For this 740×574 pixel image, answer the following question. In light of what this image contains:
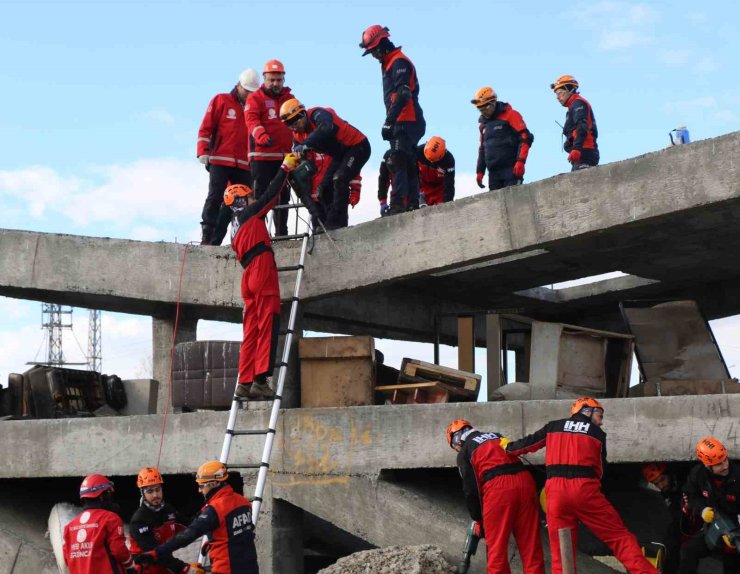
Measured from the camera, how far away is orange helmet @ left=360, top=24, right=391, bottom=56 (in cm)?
1262

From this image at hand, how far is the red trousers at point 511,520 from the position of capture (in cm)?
987

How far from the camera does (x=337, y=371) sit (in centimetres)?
1221

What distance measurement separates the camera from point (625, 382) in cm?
1277

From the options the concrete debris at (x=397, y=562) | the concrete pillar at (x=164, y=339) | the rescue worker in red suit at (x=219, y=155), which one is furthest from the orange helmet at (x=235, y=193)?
the concrete debris at (x=397, y=562)

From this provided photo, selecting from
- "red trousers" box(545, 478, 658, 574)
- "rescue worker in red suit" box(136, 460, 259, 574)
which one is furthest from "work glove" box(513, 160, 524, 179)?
"rescue worker in red suit" box(136, 460, 259, 574)

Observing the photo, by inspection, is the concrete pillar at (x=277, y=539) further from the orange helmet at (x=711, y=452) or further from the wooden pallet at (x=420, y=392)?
the orange helmet at (x=711, y=452)

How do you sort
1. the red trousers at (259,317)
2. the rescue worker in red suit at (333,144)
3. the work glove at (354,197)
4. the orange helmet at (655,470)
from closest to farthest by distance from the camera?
the orange helmet at (655,470) → the red trousers at (259,317) → the rescue worker in red suit at (333,144) → the work glove at (354,197)

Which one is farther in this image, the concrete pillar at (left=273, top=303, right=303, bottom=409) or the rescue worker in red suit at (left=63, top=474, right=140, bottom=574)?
the concrete pillar at (left=273, top=303, right=303, bottom=409)

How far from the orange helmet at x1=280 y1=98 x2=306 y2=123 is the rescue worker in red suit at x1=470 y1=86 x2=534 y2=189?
214cm

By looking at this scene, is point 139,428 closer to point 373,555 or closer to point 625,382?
point 373,555

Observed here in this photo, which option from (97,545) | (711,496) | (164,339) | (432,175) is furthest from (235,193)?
(711,496)

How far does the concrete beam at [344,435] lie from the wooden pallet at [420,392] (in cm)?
52

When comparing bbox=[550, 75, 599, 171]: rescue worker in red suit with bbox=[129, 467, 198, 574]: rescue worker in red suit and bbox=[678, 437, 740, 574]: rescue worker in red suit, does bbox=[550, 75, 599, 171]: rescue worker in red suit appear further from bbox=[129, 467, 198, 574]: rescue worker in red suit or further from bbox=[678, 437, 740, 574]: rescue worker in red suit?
bbox=[129, 467, 198, 574]: rescue worker in red suit

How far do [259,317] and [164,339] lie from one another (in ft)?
8.81
